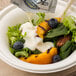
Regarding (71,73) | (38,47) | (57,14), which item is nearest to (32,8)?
(57,14)

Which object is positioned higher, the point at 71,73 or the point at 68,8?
the point at 68,8

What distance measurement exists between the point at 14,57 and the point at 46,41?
1.14 ft

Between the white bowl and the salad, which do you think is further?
the salad

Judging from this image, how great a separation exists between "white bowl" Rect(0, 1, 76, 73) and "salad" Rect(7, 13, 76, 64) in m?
0.07

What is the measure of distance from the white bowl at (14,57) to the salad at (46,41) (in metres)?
0.07

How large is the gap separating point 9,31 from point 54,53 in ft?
1.58

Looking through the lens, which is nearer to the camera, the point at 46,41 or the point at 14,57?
the point at 14,57

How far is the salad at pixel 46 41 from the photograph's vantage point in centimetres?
123

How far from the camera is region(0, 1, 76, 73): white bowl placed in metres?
1.06

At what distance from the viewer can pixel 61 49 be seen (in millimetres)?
1274

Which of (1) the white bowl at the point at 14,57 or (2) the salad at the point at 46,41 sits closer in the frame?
(1) the white bowl at the point at 14,57

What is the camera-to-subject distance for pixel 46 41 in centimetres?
→ 138

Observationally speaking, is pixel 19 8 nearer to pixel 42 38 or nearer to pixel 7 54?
pixel 42 38

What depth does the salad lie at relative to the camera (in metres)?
1.23
